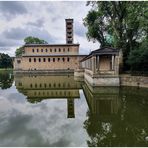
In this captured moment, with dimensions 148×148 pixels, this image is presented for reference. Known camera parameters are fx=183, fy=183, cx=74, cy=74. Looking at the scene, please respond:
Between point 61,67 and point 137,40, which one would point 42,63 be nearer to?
point 61,67

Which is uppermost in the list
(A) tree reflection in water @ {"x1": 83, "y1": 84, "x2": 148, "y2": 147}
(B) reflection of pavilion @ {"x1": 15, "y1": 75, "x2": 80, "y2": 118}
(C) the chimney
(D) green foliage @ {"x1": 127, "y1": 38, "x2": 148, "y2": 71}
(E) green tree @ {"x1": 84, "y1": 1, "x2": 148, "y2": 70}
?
(C) the chimney

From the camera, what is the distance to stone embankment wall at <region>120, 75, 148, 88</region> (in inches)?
698

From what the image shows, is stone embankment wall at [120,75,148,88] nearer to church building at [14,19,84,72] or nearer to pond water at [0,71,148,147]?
pond water at [0,71,148,147]

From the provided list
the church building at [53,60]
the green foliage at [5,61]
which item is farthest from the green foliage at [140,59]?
the green foliage at [5,61]

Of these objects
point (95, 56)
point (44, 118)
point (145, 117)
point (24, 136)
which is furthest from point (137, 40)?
point (24, 136)

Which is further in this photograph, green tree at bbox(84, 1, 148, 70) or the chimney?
the chimney

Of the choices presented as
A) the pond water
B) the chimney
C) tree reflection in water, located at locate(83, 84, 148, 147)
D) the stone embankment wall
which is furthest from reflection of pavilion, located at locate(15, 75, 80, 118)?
the chimney

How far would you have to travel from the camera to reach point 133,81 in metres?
18.7

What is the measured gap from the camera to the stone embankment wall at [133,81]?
17723mm

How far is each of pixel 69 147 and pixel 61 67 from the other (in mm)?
46397

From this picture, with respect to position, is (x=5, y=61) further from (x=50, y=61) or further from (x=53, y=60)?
(x=53, y=60)

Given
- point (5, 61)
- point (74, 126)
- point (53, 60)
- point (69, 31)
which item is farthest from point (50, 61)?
point (74, 126)

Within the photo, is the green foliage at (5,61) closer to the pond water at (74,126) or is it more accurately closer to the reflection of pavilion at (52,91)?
the reflection of pavilion at (52,91)

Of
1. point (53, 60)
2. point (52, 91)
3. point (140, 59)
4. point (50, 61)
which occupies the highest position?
point (53, 60)
